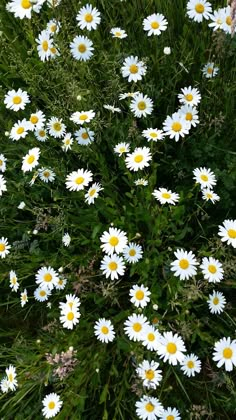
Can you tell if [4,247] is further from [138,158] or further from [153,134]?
[153,134]

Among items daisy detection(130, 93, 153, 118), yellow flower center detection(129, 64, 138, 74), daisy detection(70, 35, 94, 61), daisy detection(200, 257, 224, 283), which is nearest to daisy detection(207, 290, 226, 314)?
daisy detection(200, 257, 224, 283)

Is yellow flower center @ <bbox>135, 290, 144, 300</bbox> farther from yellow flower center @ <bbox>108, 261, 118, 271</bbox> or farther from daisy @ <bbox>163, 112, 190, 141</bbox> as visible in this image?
daisy @ <bbox>163, 112, 190, 141</bbox>

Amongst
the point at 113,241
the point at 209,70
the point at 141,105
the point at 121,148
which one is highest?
the point at 209,70

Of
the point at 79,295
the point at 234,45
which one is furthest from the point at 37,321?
the point at 234,45

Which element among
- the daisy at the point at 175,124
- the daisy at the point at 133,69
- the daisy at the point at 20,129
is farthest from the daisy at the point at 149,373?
the daisy at the point at 133,69

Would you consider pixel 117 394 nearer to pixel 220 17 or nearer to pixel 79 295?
pixel 79 295

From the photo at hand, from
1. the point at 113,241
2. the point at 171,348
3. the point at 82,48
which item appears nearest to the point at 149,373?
the point at 171,348
